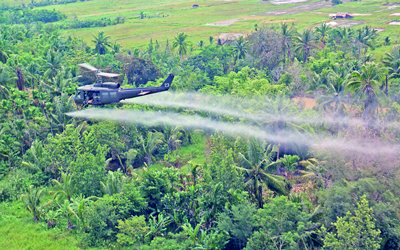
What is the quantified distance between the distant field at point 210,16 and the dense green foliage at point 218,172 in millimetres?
40639

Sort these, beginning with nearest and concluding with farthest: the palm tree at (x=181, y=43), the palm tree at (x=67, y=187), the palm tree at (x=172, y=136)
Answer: the palm tree at (x=67, y=187) < the palm tree at (x=172, y=136) < the palm tree at (x=181, y=43)

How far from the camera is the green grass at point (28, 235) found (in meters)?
26.9

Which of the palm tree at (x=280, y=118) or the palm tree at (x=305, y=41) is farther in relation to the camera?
the palm tree at (x=305, y=41)

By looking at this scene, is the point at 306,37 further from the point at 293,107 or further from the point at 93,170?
the point at 93,170

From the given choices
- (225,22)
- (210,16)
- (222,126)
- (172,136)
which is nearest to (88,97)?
(172,136)

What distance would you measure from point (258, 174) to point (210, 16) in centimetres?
11176

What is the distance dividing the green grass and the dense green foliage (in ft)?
Answer: 0.81

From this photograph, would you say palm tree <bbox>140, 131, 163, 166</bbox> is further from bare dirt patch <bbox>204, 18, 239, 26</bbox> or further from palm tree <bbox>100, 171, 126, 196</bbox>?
bare dirt patch <bbox>204, 18, 239, 26</bbox>

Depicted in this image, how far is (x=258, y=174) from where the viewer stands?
28.2m

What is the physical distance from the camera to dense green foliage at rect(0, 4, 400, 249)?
79.7 ft

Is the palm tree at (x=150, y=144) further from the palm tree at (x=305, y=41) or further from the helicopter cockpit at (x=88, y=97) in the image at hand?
the palm tree at (x=305, y=41)

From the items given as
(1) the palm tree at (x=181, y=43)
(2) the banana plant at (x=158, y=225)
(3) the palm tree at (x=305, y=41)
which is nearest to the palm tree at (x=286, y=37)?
(3) the palm tree at (x=305, y=41)

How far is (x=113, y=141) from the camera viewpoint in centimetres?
3759

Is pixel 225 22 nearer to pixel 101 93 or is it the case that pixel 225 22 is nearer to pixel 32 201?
pixel 101 93
